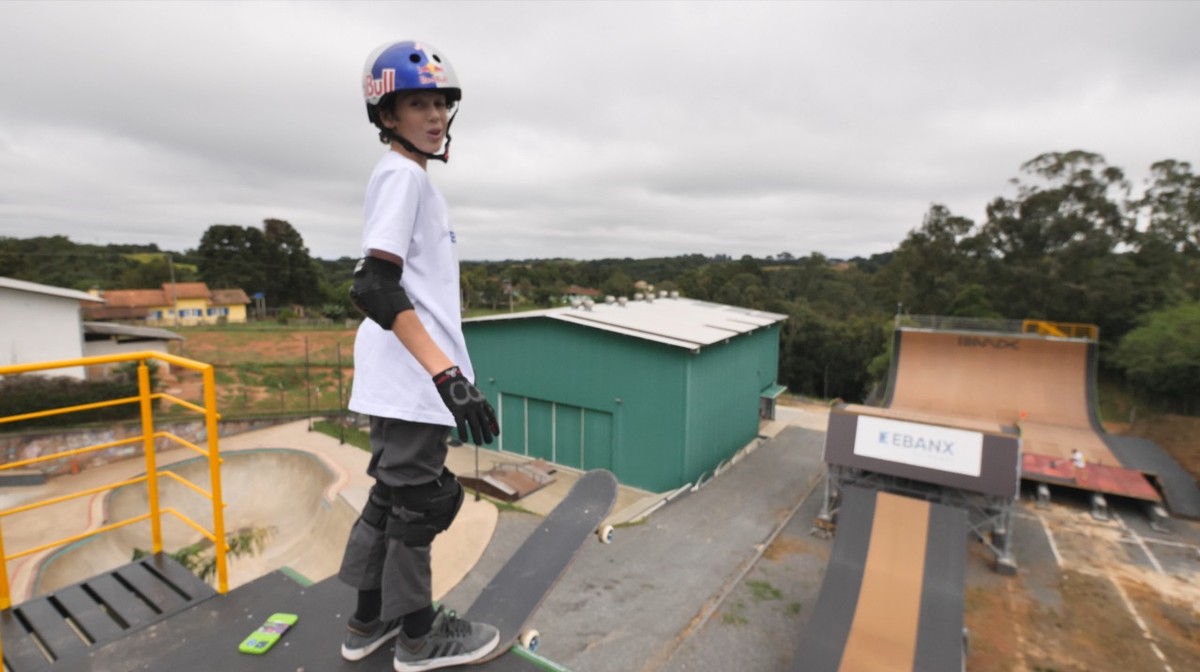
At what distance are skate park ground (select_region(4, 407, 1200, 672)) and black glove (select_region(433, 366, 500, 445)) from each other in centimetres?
645

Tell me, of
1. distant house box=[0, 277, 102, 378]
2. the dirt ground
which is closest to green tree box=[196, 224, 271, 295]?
the dirt ground

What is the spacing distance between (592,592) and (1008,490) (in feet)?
24.8

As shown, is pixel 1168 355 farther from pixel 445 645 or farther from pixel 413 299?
pixel 413 299

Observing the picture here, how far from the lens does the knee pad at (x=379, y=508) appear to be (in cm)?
213

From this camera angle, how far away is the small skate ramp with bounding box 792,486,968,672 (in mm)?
6527

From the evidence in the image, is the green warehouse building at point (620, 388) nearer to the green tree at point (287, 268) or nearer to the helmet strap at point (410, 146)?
the helmet strap at point (410, 146)

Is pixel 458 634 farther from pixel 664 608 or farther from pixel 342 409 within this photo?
pixel 342 409

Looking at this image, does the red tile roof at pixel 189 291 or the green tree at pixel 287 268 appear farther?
the green tree at pixel 287 268

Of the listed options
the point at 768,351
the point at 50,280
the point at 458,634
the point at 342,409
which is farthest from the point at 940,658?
the point at 50,280

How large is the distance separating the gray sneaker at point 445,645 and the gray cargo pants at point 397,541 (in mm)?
182

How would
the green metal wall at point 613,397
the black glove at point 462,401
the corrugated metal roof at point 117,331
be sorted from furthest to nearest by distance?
the corrugated metal roof at point 117,331 < the green metal wall at point 613,397 < the black glove at point 462,401

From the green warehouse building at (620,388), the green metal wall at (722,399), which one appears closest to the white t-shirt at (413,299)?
the green warehouse building at (620,388)

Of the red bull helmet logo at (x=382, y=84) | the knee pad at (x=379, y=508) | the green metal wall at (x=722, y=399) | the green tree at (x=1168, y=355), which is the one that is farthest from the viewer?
the green tree at (x=1168, y=355)

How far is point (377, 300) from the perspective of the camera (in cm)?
170
